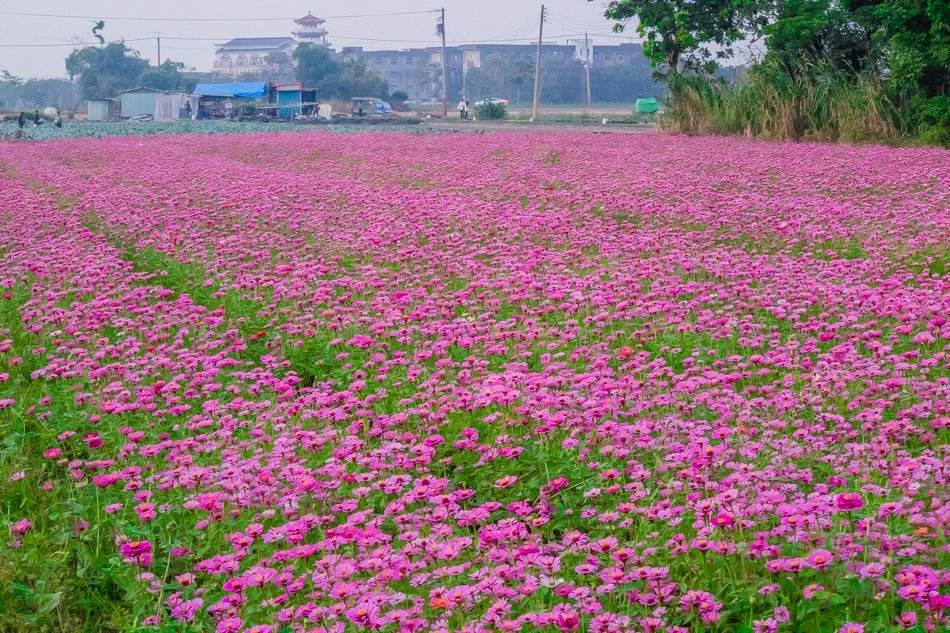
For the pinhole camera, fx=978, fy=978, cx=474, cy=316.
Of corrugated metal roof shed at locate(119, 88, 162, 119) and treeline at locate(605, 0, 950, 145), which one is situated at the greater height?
corrugated metal roof shed at locate(119, 88, 162, 119)

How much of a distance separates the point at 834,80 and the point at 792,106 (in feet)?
4.57

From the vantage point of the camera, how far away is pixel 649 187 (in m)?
11.0

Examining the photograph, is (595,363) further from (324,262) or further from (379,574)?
(324,262)

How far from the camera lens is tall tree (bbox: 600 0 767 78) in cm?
2756

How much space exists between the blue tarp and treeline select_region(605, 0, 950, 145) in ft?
171

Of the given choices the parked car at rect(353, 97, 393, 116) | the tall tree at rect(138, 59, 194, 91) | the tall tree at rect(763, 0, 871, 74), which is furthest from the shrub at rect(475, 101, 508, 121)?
the tall tree at rect(138, 59, 194, 91)

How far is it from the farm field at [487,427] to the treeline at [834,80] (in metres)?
9.08

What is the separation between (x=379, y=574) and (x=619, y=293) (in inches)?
124

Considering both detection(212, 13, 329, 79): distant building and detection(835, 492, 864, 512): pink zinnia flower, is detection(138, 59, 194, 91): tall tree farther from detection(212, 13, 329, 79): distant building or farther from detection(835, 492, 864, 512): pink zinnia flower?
detection(835, 492, 864, 512): pink zinnia flower

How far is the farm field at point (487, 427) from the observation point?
263 centimetres

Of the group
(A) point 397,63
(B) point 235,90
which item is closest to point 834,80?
(B) point 235,90

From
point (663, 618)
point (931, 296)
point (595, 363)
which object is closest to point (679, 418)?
point (595, 363)

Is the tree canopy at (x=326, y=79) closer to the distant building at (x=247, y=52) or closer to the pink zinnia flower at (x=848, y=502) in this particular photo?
the distant building at (x=247, y=52)

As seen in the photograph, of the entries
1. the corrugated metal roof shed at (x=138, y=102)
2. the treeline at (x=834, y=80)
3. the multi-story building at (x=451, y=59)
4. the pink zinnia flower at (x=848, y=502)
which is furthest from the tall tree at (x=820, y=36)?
the multi-story building at (x=451, y=59)
